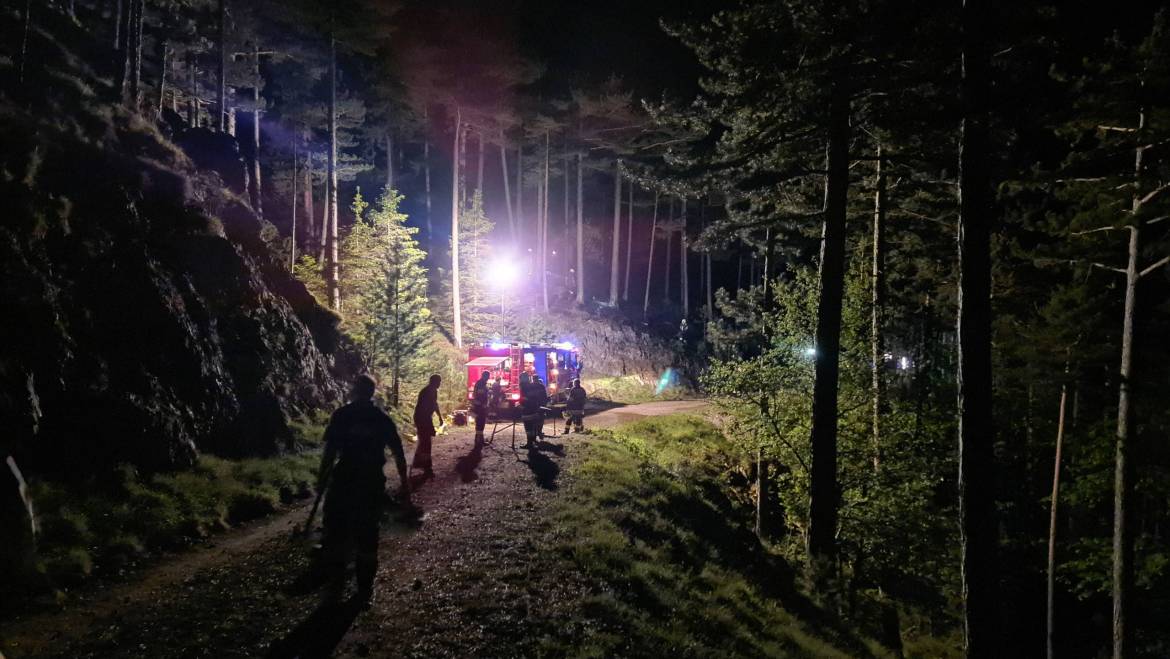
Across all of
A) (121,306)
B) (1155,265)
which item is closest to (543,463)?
(121,306)

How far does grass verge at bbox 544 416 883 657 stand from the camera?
765 centimetres

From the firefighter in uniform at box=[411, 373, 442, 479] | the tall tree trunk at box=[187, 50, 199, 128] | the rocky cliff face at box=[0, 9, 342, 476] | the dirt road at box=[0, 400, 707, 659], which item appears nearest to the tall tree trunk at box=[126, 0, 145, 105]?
the rocky cliff face at box=[0, 9, 342, 476]

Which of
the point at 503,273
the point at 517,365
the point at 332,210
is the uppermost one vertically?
the point at 332,210

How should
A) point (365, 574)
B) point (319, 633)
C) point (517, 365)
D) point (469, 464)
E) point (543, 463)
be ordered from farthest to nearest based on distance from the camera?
point (517, 365) < point (543, 463) < point (469, 464) < point (365, 574) < point (319, 633)

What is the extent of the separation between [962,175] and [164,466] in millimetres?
13842

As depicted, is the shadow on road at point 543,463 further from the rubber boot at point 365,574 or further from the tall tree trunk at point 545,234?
the tall tree trunk at point 545,234

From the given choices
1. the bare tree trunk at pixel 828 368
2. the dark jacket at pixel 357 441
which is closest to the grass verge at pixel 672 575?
the bare tree trunk at pixel 828 368

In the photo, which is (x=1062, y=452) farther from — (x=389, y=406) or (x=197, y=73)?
(x=197, y=73)

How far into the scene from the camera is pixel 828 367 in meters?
12.1

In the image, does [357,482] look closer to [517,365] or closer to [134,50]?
[517,365]

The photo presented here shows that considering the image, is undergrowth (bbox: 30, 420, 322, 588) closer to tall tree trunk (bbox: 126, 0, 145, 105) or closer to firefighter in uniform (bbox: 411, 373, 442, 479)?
firefighter in uniform (bbox: 411, 373, 442, 479)

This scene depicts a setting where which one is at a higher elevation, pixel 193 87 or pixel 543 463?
pixel 193 87

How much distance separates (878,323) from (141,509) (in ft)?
55.5

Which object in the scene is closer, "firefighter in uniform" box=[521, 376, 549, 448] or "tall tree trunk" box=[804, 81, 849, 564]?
"tall tree trunk" box=[804, 81, 849, 564]
